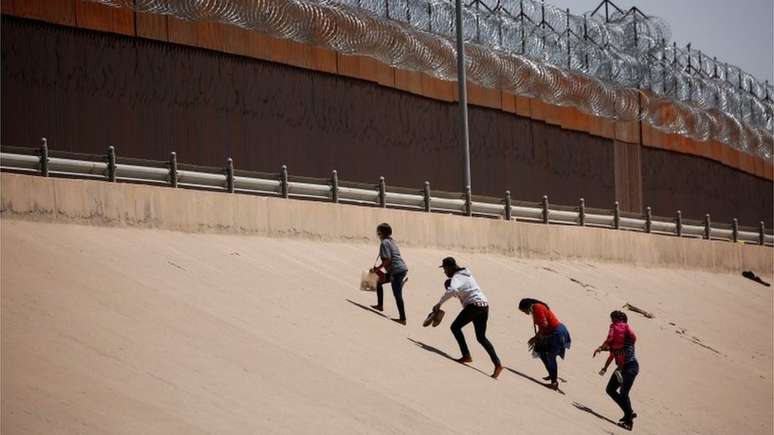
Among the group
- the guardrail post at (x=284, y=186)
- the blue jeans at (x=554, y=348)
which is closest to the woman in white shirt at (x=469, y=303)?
the blue jeans at (x=554, y=348)

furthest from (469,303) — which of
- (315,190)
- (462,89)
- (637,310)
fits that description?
(462,89)

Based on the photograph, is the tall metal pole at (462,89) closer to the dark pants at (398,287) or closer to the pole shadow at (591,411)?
the dark pants at (398,287)

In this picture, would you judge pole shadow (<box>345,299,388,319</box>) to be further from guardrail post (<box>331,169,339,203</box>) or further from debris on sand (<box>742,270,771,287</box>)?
debris on sand (<box>742,270,771,287</box>)

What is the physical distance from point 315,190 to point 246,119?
4.34 metres

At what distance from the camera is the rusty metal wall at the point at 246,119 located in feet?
86.9

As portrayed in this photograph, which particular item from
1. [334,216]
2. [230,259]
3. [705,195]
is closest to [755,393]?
[334,216]

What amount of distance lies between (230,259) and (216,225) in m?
2.33

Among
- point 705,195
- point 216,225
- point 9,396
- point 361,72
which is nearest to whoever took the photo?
point 9,396

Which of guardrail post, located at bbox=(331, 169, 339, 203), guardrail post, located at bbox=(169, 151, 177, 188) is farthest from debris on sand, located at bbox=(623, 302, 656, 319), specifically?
guardrail post, located at bbox=(169, 151, 177, 188)

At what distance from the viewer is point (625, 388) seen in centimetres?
1886

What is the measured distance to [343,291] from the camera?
2156 cm

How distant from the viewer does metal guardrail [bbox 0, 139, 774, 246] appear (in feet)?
73.8

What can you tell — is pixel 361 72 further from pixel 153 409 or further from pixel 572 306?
pixel 153 409

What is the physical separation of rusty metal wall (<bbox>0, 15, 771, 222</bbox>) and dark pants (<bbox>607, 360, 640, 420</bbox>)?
11.2 metres
